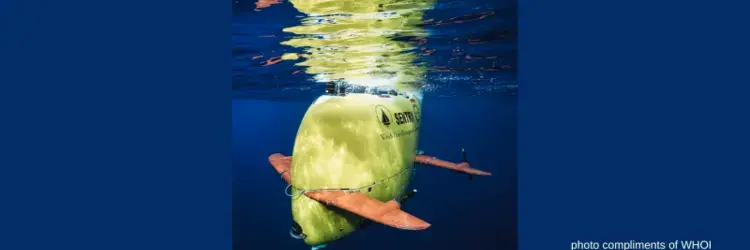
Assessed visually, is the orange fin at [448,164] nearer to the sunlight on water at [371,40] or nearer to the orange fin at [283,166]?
the sunlight on water at [371,40]

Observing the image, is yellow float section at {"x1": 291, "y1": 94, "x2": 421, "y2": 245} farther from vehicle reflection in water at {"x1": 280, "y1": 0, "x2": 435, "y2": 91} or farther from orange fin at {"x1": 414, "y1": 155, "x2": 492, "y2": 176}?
orange fin at {"x1": 414, "y1": 155, "x2": 492, "y2": 176}

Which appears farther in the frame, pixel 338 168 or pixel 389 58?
pixel 389 58

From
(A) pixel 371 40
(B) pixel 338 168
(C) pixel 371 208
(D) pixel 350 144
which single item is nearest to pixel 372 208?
(C) pixel 371 208

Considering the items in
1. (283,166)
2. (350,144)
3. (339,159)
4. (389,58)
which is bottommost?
(283,166)

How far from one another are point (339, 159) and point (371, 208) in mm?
1126

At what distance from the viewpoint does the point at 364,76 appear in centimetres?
992

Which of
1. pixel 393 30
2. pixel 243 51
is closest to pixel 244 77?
pixel 243 51

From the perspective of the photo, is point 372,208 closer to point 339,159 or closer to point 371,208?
point 371,208

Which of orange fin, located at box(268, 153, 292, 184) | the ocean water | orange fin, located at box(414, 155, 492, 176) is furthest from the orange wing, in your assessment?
orange fin, located at box(414, 155, 492, 176)

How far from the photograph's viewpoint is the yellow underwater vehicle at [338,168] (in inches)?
192

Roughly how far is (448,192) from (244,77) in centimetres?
1198

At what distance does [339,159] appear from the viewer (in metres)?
5.02

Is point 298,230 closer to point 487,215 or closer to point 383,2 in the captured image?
point 383,2

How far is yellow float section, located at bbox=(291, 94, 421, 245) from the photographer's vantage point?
16.2ft
